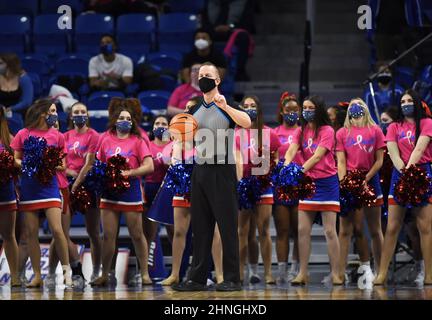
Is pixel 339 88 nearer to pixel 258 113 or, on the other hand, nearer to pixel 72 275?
pixel 258 113

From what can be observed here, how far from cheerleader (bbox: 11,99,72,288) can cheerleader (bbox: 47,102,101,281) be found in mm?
527

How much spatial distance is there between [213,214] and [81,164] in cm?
254

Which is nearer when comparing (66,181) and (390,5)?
(66,181)

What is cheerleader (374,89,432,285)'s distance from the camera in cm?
859

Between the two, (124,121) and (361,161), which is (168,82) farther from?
(361,161)

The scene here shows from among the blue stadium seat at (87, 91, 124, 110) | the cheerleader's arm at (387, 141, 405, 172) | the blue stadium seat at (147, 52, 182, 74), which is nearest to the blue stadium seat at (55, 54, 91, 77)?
the blue stadium seat at (147, 52, 182, 74)

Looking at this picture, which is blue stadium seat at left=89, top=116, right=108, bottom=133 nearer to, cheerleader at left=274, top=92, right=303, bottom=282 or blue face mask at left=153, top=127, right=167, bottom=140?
blue face mask at left=153, top=127, right=167, bottom=140

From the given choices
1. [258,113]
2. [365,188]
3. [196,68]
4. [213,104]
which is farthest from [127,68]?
[213,104]

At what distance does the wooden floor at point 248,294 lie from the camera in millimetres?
6734

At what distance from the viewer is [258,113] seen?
30.0ft

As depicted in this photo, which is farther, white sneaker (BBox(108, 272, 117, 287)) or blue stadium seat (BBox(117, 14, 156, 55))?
blue stadium seat (BBox(117, 14, 156, 55))

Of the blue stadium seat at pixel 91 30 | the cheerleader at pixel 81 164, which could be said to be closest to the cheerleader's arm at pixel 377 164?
the cheerleader at pixel 81 164

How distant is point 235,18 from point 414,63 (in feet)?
11.6

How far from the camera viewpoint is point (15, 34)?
13.9 m
